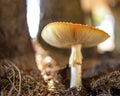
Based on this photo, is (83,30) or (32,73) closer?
(83,30)

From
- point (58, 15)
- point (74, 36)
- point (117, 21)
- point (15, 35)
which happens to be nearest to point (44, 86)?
point (74, 36)

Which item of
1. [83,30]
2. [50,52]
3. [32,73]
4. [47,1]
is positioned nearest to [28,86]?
[32,73]

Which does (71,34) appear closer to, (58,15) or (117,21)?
(58,15)

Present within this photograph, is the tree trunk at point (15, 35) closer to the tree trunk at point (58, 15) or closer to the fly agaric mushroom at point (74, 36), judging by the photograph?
the tree trunk at point (58, 15)

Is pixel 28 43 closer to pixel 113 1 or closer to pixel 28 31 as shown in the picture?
pixel 28 31

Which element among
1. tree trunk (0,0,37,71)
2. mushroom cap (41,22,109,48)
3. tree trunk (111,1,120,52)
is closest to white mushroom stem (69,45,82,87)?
mushroom cap (41,22,109,48)

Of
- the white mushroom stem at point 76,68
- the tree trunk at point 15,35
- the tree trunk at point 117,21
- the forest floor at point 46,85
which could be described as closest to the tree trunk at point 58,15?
the tree trunk at point 15,35
